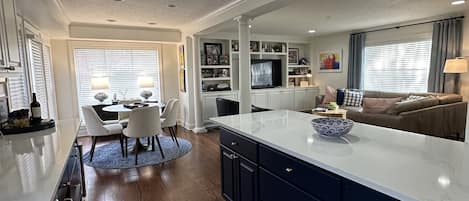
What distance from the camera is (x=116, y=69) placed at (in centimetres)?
599

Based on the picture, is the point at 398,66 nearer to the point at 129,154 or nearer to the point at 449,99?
the point at 449,99

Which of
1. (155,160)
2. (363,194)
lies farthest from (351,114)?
(363,194)

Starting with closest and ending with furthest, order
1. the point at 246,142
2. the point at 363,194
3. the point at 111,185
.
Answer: the point at 363,194 → the point at 246,142 → the point at 111,185

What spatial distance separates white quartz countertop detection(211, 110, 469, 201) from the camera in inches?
39.9

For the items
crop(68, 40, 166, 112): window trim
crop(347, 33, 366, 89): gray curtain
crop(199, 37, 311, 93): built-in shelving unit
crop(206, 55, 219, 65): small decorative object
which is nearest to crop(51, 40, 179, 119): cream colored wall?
crop(68, 40, 166, 112): window trim

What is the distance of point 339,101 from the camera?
21.5 feet

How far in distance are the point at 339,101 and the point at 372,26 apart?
6.33 feet

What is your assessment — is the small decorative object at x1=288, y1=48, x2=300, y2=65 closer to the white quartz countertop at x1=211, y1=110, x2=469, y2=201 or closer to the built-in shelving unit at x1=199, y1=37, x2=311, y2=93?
the built-in shelving unit at x1=199, y1=37, x2=311, y2=93

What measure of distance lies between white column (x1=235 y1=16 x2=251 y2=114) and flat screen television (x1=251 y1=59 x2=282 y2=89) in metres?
3.07

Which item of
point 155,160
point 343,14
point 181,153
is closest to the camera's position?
point 155,160

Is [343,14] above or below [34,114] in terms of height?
above

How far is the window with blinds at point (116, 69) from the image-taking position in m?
5.71

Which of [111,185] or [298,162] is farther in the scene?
[111,185]

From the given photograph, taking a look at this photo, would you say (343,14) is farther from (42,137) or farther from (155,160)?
→ (42,137)
